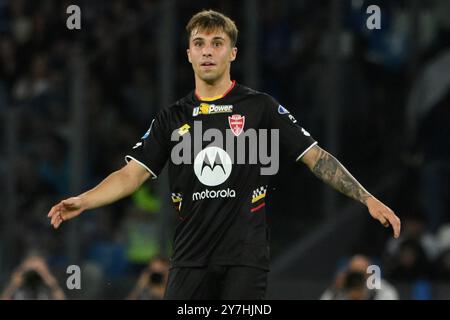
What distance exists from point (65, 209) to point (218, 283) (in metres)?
0.82

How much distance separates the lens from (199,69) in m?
5.93

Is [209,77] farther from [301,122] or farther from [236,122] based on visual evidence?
[301,122]

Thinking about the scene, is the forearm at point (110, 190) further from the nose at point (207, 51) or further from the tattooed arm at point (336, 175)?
the tattooed arm at point (336, 175)

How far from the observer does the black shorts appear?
18.9 ft

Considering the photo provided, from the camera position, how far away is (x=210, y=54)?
19.3ft

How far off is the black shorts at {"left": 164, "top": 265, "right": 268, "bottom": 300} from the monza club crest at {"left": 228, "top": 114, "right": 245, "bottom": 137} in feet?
2.23

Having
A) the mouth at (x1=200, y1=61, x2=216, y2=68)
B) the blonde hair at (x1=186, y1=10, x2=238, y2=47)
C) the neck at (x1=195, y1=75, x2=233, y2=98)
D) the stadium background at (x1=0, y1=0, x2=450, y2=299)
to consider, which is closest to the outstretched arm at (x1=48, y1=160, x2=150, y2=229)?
the neck at (x1=195, y1=75, x2=233, y2=98)

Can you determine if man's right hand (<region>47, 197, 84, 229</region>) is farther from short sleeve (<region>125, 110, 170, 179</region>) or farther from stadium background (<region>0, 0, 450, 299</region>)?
stadium background (<region>0, 0, 450, 299</region>)

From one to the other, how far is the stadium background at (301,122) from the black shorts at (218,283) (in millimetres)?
4368

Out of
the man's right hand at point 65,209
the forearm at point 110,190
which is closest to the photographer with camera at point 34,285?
the forearm at point 110,190

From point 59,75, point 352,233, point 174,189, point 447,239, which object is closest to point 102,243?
point 59,75

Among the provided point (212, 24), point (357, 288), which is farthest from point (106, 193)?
point (357, 288)

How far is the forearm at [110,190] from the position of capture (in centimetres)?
595
